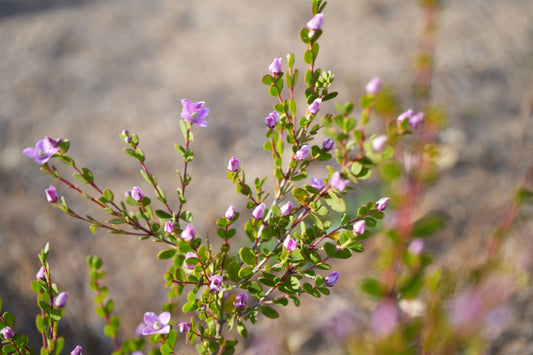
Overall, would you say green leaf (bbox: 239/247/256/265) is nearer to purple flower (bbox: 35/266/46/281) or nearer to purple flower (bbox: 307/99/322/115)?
purple flower (bbox: 307/99/322/115)

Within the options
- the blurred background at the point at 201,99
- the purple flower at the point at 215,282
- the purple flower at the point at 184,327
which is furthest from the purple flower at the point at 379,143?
the blurred background at the point at 201,99

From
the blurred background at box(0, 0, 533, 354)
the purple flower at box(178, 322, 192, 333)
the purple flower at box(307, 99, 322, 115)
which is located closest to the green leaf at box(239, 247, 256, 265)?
the purple flower at box(178, 322, 192, 333)

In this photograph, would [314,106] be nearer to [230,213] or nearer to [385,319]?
[230,213]

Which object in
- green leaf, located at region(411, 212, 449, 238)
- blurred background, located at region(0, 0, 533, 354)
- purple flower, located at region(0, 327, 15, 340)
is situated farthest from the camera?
blurred background, located at region(0, 0, 533, 354)

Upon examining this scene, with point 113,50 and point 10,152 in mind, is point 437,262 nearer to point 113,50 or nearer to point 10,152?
point 10,152

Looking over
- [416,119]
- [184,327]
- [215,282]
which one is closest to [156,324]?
[184,327]

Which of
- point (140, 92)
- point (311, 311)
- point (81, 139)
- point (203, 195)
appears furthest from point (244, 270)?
point (140, 92)

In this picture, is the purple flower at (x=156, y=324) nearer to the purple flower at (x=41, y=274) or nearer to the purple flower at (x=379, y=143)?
the purple flower at (x=41, y=274)
